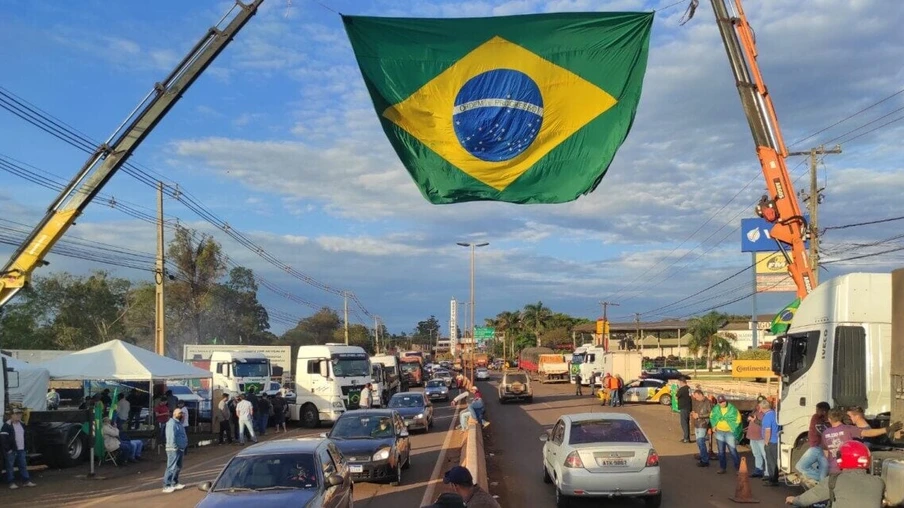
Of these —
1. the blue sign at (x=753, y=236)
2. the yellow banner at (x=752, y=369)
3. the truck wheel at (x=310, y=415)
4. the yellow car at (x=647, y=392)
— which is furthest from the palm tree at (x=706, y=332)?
the truck wheel at (x=310, y=415)

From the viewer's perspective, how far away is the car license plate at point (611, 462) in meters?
12.0

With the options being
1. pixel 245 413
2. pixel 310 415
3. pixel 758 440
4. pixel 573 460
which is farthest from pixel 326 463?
pixel 310 415

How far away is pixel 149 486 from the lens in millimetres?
16578

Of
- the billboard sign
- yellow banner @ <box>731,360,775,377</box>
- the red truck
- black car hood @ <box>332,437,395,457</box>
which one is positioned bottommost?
the red truck

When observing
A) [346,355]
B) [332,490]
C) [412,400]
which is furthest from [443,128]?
[346,355]

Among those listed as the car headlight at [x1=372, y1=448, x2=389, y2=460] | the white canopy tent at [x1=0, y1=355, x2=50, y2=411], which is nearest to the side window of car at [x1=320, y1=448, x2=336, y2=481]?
the car headlight at [x1=372, y1=448, x2=389, y2=460]

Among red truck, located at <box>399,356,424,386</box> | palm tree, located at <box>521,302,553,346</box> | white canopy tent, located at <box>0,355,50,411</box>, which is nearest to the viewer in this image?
white canopy tent, located at <box>0,355,50,411</box>

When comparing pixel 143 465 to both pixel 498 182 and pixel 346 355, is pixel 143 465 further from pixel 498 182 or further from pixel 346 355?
pixel 498 182

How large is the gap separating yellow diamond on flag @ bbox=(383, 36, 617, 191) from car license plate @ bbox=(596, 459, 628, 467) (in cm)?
486

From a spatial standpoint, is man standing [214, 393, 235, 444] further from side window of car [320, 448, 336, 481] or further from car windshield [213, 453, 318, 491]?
car windshield [213, 453, 318, 491]

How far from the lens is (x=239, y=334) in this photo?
9112 cm

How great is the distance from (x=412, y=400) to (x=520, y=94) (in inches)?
745

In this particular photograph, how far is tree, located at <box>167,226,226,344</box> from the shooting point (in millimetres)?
72938

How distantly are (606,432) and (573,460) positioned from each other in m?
0.87
